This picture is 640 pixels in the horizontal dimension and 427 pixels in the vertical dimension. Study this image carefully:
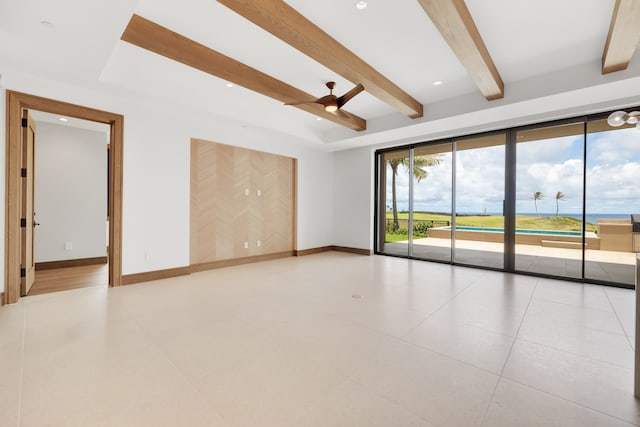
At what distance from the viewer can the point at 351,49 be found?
3289 mm

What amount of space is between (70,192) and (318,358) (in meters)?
5.98

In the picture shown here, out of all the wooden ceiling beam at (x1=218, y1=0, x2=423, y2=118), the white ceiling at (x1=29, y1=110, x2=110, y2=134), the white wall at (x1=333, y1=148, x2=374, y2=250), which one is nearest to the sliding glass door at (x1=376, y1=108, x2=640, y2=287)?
the white wall at (x1=333, y1=148, x2=374, y2=250)

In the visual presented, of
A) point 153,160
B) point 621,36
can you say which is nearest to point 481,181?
point 621,36

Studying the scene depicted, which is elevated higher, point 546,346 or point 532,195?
point 532,195

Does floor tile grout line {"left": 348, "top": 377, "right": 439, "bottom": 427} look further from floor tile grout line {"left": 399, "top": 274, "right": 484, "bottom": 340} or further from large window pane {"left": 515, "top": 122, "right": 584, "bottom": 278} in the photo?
large window pane {"left": 515, "top": 122, "right": 584, "bottom": 278}

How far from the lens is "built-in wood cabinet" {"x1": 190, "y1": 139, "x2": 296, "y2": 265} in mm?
5215

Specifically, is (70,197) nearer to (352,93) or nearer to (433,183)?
(352,93)

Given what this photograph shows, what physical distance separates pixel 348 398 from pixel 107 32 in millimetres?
3546

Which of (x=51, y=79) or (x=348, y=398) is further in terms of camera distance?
(x=51, y=79)

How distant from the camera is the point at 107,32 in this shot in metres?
2.54

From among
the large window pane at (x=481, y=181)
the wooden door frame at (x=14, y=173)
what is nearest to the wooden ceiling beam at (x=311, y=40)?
the large window pane at (x=481, y=181)

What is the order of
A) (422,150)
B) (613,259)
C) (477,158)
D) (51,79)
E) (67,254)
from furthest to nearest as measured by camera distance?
(422,150)
(477,158)
(67,254)
(613,259)
(51,79)

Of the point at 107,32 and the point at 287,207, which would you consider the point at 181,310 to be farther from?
the point at 287,207

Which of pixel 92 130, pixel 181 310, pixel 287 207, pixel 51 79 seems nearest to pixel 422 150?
pixel 287 207
